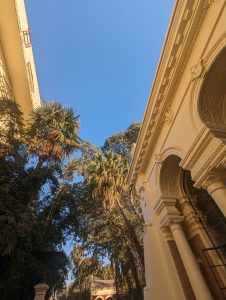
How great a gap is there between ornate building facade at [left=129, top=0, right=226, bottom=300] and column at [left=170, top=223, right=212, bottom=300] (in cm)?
2

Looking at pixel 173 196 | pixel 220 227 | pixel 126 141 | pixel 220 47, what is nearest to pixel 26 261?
pixel 173 196

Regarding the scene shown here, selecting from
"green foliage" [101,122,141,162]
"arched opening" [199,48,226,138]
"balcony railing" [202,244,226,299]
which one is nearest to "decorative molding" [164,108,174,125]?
"arched opening" [199,48,226,138]

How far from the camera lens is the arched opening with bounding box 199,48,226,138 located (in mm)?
4754

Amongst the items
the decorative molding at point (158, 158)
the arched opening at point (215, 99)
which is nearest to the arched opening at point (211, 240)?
the decorative molding at point (158, 158)

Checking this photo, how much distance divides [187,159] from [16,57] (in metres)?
15.8

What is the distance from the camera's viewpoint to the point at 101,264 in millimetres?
18875

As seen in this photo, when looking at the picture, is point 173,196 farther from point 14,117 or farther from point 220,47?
point 14,117

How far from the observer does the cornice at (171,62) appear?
4809 mm

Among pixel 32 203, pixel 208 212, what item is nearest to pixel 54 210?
pixel 32 203

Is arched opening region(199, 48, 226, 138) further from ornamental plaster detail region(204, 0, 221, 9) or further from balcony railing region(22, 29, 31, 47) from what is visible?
balcony railing region(22, 29, 31, 47)

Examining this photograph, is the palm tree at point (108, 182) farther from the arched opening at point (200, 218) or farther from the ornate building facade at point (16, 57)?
the ornate building facade at point (16, 57)

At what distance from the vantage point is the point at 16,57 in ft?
53.8

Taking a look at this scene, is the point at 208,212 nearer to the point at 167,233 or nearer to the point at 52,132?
the point at 167,233

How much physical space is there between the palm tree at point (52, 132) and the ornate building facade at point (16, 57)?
8.82ft
